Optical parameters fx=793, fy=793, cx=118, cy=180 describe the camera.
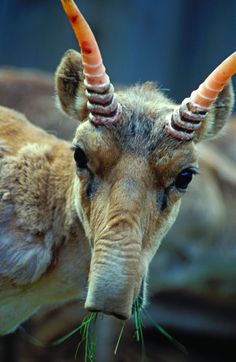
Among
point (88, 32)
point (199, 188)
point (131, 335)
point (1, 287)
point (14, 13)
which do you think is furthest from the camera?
point (14, 13)

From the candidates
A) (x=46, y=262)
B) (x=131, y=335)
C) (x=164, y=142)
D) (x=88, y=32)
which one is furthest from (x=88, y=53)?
(x=131, y=335)

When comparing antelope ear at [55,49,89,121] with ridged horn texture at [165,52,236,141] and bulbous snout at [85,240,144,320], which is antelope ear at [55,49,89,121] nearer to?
ridged horn texture at [165,52,236,141]

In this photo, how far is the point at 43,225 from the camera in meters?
4.44

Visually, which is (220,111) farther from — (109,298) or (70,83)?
(109,298)

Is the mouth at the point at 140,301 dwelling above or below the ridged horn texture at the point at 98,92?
below

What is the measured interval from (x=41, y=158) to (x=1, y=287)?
791 mm

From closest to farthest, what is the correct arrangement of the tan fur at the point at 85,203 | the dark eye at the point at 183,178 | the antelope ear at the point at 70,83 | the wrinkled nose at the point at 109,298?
the wrinkled nose at the point at 109,298, the tan fur at the point at 85,203, the dark eye at the point at 183,178, the antelope ear at the point at 70,83

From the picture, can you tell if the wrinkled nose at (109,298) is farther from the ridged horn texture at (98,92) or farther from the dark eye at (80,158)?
the ridged horn texture at (98,92)

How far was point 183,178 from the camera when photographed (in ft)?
13.2

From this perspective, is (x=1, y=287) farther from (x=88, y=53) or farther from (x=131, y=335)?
(x=131, y=335)

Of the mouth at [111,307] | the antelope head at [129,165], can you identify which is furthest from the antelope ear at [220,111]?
the mouth at [111,307]

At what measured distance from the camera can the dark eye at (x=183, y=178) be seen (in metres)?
4.00

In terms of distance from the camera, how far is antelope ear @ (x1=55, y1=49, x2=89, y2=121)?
456cm

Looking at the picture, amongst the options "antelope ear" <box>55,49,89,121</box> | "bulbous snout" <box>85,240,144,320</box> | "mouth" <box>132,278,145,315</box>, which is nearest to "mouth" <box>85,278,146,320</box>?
"bulbous snout" <box>85,240,144,320</box>
